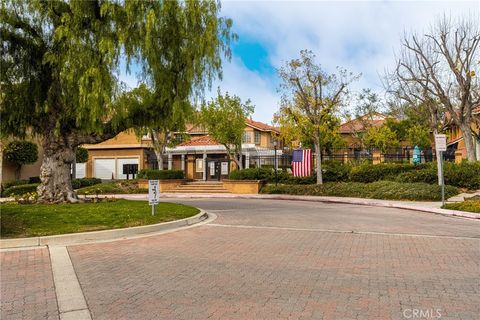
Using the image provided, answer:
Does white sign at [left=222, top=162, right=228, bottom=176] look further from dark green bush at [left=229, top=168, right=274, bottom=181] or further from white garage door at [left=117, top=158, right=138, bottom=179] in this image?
white garage door at [left=117, top=158, right=138, bottom=179]

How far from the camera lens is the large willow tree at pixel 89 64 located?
13633 millimetres

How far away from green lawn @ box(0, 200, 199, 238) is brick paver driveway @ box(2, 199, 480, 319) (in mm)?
1450

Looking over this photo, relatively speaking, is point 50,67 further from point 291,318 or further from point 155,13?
point 291,318

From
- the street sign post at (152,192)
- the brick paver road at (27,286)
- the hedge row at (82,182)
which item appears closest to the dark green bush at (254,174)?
the hedge row at (82,182)

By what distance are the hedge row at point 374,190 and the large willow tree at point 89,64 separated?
11.6 metres

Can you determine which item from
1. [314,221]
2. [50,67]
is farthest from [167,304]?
[50,67]

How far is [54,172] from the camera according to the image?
15.5 metres

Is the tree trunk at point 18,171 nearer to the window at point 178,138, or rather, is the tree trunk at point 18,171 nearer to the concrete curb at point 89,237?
the window at point 178,138

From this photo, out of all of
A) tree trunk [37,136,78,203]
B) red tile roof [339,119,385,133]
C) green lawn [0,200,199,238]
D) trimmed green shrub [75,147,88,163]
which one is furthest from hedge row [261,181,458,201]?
red tile roof [339,119,385,133]

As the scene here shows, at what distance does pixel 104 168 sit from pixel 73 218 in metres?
36.7

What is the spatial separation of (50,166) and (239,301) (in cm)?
1261

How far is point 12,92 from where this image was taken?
14.7m

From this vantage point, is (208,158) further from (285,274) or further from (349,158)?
(285,274)

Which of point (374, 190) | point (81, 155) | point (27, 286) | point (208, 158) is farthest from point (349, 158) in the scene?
point (27, 286)
